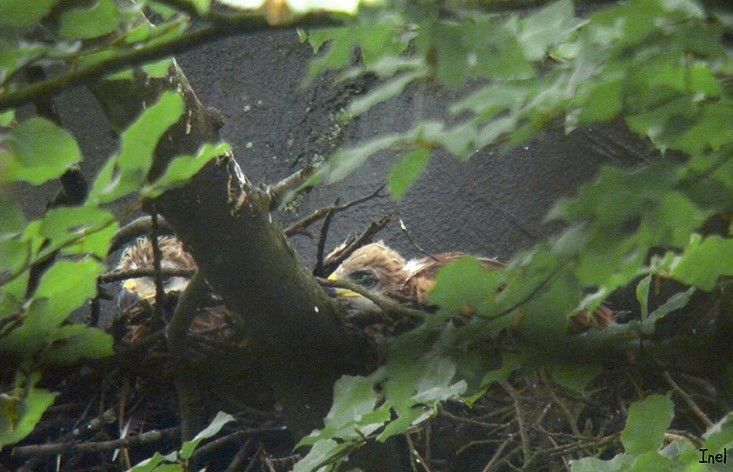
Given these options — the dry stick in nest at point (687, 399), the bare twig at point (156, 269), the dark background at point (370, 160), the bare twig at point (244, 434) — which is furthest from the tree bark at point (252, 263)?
the dark background at point (370, 160)

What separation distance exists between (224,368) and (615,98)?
1047 mm

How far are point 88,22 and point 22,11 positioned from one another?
0.23 ft

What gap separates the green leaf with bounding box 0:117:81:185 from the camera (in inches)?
26.8

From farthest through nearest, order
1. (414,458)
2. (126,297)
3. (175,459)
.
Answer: (126,297) < (414,458) < (175,459)

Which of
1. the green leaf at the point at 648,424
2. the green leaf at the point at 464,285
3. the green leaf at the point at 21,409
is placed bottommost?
the green leaf at the point at 648,424

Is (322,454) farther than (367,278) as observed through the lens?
No

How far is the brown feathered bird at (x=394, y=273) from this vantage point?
1.89m

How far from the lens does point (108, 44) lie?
778 millimetres

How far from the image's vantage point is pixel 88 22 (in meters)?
0.73

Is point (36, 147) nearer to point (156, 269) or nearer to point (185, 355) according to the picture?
point (156, 269)

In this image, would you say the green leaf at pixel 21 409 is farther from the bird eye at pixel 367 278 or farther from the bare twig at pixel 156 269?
the bird eye at pixel 367 278

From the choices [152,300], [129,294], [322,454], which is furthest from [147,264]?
[322,454]


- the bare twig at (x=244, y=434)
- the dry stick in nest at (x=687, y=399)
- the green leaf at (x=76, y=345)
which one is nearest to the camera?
the green leaf at (x=76, y=345)

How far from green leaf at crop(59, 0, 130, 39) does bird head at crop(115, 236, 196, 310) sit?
1330 millimetres
